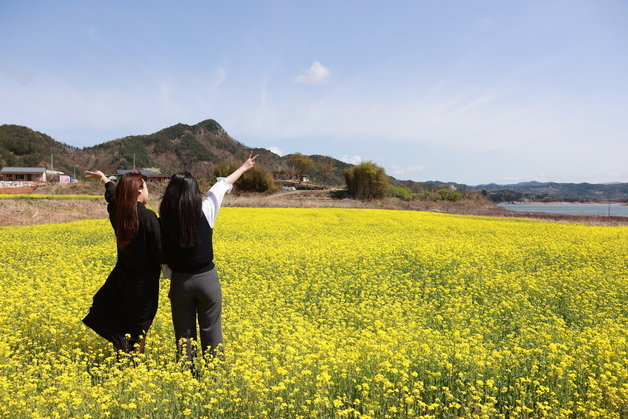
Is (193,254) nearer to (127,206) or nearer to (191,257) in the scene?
(191,257)

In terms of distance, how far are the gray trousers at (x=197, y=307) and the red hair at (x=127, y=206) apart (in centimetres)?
62

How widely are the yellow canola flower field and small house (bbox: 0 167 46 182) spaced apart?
73.4 metres

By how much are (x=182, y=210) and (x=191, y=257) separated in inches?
18.8

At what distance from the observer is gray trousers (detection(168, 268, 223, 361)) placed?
4125 millimetres

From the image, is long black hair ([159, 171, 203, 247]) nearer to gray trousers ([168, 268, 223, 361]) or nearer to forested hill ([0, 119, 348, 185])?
gray trousers ([168, 268, 223, 361])

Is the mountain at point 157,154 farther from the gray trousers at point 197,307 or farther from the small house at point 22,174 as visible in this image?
the gray trousers at point 197,307

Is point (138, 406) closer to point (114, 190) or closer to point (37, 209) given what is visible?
point (114, 190)

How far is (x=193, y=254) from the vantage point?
159 inches

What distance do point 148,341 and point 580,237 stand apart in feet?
54.5

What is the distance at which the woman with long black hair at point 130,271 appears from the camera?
13.5ft

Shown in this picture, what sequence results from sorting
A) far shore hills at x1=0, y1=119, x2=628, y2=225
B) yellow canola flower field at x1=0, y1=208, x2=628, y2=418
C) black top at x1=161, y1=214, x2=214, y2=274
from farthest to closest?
far shore hills at x1=0, y1=119, x2=628, y2=225
black top at x1=161, y1=214, x2=214, y2=274
yellow canola flower field at x1=0, y1=208, x2=628, y2=418

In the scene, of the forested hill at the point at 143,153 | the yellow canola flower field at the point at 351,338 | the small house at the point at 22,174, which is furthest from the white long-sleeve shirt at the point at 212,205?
the forested hill at the point at 143,153

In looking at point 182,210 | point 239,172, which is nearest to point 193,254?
point 182,210

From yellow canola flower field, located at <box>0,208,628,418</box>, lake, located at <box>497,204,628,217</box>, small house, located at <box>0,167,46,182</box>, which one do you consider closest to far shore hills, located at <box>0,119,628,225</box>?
Result: small house, located at <box>0,167,46,182</box>
